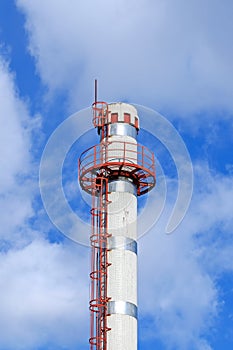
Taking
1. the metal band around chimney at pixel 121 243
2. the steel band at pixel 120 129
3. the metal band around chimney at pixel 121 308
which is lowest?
the metal band around chimney at pixel 121 308

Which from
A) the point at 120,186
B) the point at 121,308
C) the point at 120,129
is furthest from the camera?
the point at 120,129

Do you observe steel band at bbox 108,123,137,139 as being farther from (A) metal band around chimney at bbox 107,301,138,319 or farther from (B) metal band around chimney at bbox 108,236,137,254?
(A) metal band around chimney at bbox 107,301,138,319

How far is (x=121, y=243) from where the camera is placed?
68.5m

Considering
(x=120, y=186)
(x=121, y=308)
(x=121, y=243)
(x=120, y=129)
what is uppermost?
(x=120, y=129)

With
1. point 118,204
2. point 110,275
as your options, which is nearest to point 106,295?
point 110,275

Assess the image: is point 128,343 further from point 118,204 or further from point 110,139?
point 110,139

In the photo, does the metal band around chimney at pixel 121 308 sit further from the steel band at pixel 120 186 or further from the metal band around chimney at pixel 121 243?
the steel band at pixel 120 186

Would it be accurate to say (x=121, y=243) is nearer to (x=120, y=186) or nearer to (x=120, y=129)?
(x=120, y=186)

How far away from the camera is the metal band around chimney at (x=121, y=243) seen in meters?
68.4

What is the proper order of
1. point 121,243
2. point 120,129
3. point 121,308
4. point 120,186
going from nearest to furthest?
1. point 121,308
2. point 121,243
3. point 120,186
4. point 120,129

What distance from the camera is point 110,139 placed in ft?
237

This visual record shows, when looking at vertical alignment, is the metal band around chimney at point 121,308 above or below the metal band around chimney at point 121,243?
below

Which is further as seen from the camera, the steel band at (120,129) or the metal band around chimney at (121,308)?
the steel band at (120,129)

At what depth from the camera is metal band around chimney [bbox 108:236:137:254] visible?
68.4 m
